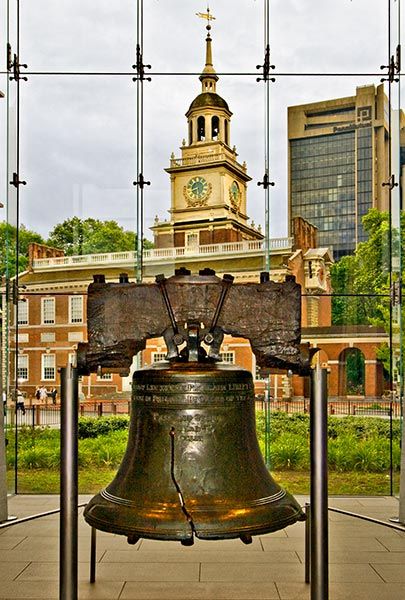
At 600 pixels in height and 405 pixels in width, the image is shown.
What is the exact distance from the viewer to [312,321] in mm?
8711

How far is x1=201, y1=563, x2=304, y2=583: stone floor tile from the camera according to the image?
5.03m

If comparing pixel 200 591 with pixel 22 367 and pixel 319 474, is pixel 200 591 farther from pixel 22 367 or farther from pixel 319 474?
pixel 22 367

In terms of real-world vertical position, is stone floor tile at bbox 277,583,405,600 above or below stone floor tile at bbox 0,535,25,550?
above

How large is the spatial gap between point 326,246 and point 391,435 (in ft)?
7.74

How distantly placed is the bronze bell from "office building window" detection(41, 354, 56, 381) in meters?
5.80

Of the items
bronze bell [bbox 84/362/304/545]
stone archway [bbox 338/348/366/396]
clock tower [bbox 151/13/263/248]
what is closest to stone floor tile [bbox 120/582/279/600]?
bronze bell [bbox 84/362/304/545]

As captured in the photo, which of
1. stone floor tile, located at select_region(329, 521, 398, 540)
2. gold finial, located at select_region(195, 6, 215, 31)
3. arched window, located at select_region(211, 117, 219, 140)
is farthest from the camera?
arched window, located at select_region(211, 117, 219, 140)

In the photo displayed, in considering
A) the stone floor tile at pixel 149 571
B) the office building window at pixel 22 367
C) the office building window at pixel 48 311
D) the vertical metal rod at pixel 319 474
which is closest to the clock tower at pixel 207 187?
the office building window at pixel 48 311

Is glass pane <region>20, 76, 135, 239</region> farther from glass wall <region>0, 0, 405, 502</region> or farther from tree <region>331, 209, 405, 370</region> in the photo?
tree <region>331, 209, 405, 370</region>

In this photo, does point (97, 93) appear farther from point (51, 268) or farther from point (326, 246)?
point (326, 246)

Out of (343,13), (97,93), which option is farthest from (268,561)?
(343,13)

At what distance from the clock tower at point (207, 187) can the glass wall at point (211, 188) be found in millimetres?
17

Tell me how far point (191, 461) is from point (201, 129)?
22.1ft

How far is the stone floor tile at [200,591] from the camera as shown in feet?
15.2
